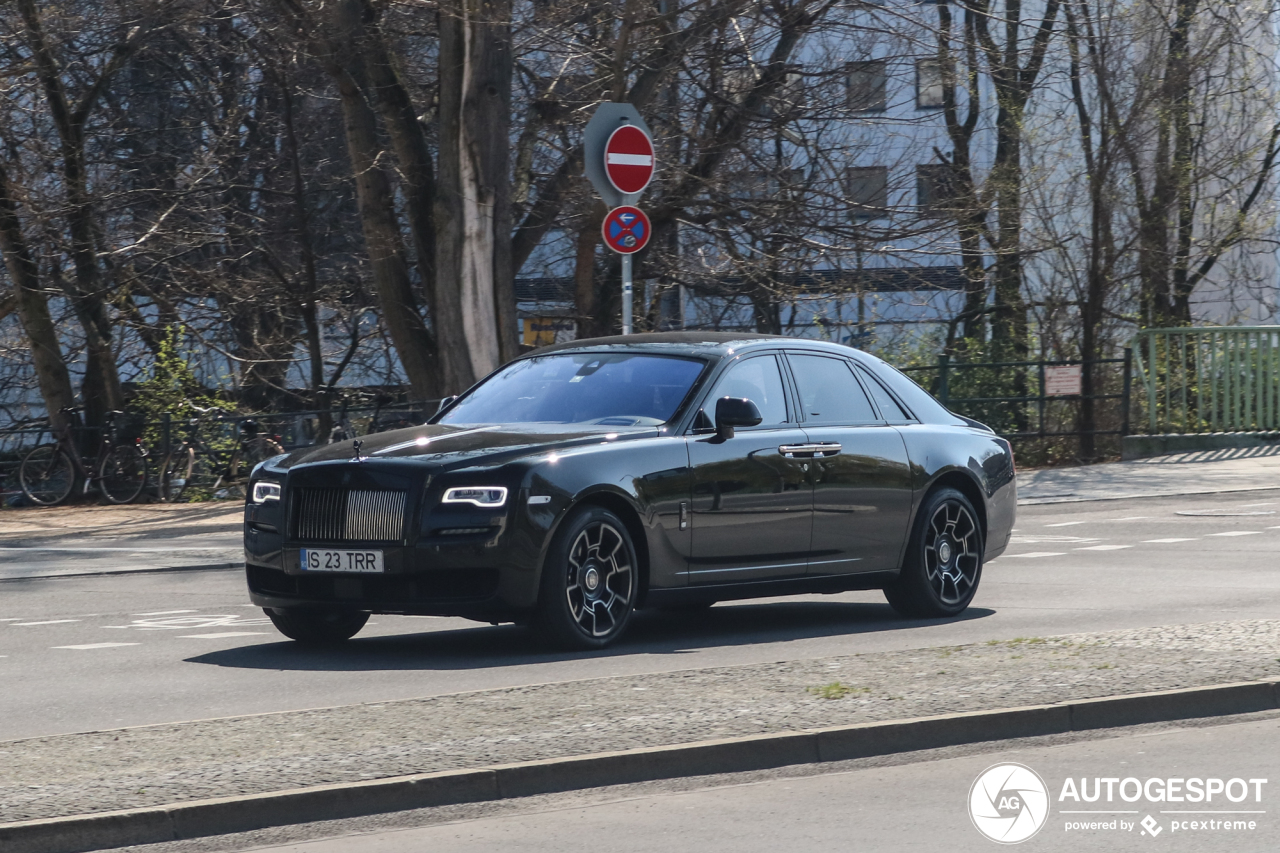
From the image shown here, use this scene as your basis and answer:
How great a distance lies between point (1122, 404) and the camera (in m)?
26.4

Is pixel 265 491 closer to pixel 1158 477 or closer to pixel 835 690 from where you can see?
pixel 835 690

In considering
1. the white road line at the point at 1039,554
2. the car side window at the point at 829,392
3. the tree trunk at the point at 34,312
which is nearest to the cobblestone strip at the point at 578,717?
the car side window at the point at 829,392

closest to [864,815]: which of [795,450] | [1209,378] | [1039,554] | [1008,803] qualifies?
[1008,803]

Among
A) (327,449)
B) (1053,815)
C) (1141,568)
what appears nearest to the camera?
(1053,815)

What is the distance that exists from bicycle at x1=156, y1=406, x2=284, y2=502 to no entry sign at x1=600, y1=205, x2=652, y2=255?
34.4 ft

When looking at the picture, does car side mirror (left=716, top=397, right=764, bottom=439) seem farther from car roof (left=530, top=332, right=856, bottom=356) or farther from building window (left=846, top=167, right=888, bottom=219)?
building window (left=846, top=167, right=888, bottom=219)

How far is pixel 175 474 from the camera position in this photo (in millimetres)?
24703

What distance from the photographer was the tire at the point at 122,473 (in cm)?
2441

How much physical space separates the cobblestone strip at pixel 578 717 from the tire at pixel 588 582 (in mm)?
976

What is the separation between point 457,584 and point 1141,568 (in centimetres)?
664

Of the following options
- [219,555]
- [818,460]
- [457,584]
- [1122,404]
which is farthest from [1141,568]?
[1122,404]

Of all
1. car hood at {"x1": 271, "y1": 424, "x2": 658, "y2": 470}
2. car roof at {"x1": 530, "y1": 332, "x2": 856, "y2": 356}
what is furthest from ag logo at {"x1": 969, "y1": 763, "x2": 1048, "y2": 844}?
car roof at {"x1": 530, "y1": 332, "x2": 856, "y2": 356}

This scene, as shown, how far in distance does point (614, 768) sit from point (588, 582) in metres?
2.89

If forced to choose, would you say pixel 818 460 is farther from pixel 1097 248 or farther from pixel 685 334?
pixel 1097 248
